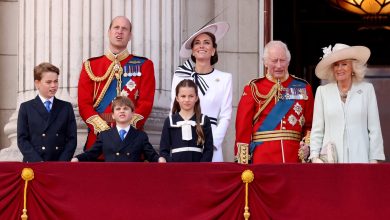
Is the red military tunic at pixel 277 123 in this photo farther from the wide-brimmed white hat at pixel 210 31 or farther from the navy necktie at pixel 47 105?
the navy necktie at pixel 47 105

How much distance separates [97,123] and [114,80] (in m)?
0.57

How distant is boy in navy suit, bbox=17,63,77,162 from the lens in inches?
504

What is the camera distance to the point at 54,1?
14930 mm

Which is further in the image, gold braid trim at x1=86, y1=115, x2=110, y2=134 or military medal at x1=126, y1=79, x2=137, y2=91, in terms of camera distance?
military medal at x1=126, y1=79, x2=137, y2=91

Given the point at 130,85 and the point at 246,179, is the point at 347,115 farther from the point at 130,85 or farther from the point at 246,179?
the point at 130,85

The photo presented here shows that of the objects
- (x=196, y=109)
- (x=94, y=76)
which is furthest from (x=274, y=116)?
(x=94, y=76)

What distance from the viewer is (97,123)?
43.1 ft

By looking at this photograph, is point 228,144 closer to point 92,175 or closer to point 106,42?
point 106,42

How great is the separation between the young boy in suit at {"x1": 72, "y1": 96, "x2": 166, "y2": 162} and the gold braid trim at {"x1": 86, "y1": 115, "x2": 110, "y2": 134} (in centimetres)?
41

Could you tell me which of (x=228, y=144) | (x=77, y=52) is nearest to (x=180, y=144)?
(x=77, y=52)

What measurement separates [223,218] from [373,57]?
7694 millimetres

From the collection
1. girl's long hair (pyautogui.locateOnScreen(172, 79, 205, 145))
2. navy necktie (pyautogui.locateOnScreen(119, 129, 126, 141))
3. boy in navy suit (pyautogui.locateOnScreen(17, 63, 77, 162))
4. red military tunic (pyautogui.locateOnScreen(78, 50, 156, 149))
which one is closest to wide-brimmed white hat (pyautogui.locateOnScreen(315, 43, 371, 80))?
girl's long hair (pyautogui.locateOnScreen(172, 79, 205, 145))

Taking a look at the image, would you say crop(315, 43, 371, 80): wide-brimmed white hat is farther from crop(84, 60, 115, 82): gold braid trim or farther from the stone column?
the stone column

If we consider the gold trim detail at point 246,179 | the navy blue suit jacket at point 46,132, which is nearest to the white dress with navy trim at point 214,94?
the navy blue suit jacket at point 46,132
